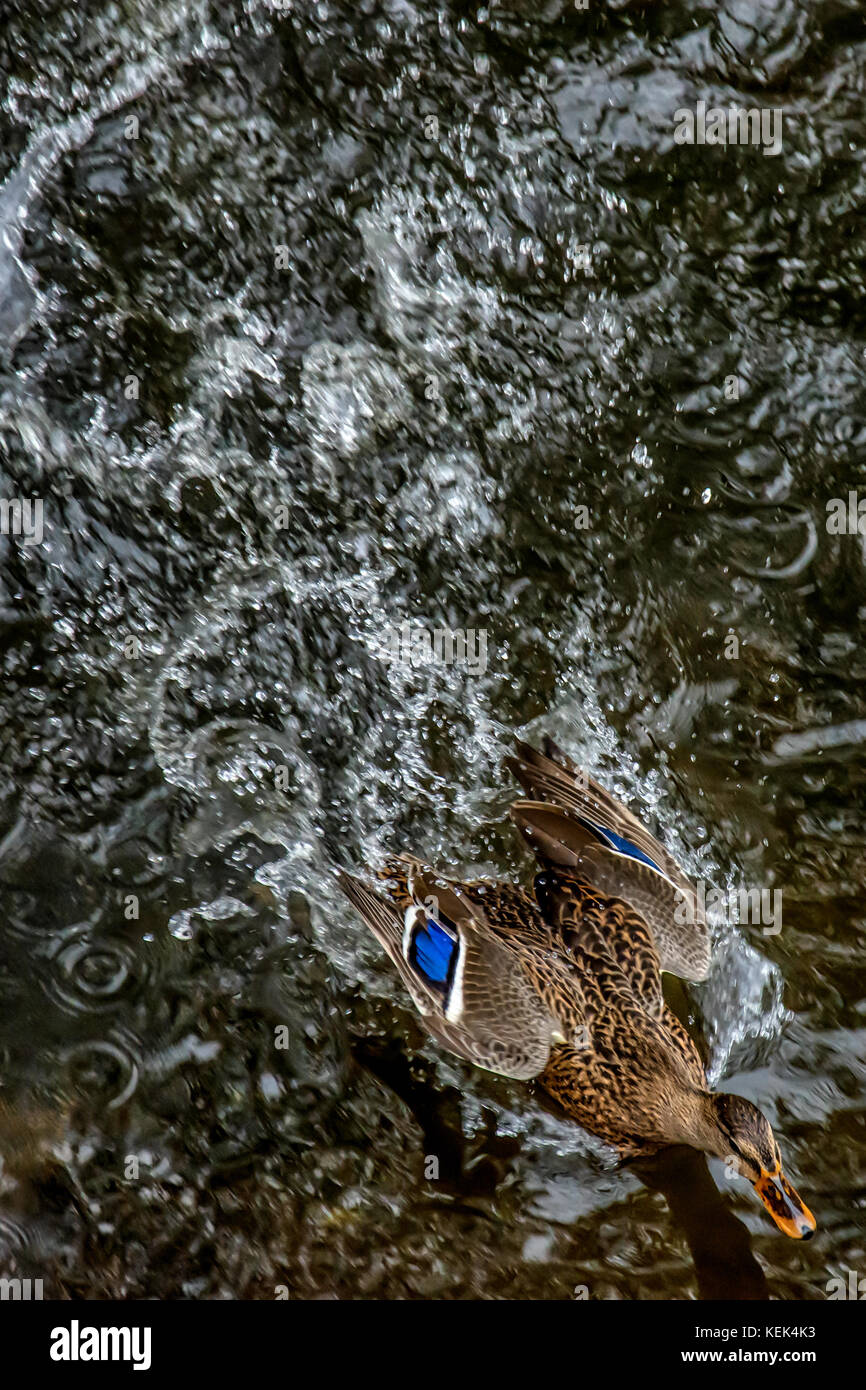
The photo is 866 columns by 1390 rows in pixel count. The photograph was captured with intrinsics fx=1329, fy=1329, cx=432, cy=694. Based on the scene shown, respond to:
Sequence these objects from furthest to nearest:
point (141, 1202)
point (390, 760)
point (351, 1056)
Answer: point (390, 760) → point (351, 1056) → point (141, 1202)

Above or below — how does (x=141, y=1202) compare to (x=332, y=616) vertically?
below

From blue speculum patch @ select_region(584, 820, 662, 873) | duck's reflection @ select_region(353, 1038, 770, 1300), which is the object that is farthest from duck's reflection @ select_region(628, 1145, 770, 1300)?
blue speculum patch @ select_region(584, 820, 662, 873)

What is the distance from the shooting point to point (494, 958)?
17.4 feet

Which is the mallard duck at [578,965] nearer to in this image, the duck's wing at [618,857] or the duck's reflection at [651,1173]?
the duck's wing at [618,857]

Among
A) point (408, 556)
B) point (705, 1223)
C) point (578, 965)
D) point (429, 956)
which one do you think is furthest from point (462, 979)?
point (408, 556)

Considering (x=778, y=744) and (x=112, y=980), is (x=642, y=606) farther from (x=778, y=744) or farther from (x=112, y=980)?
(x=112, y=980)

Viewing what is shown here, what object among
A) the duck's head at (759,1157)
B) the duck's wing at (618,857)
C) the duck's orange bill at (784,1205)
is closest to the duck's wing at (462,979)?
the duck's wing at (618,857)

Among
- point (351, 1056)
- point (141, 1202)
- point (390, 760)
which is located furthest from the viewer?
point (390, 760)

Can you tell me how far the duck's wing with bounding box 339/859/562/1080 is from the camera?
16.9 ft

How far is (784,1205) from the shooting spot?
491 centimetres

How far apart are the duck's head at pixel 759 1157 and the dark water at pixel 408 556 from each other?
0.42 metres

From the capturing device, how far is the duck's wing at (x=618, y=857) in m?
5.52
